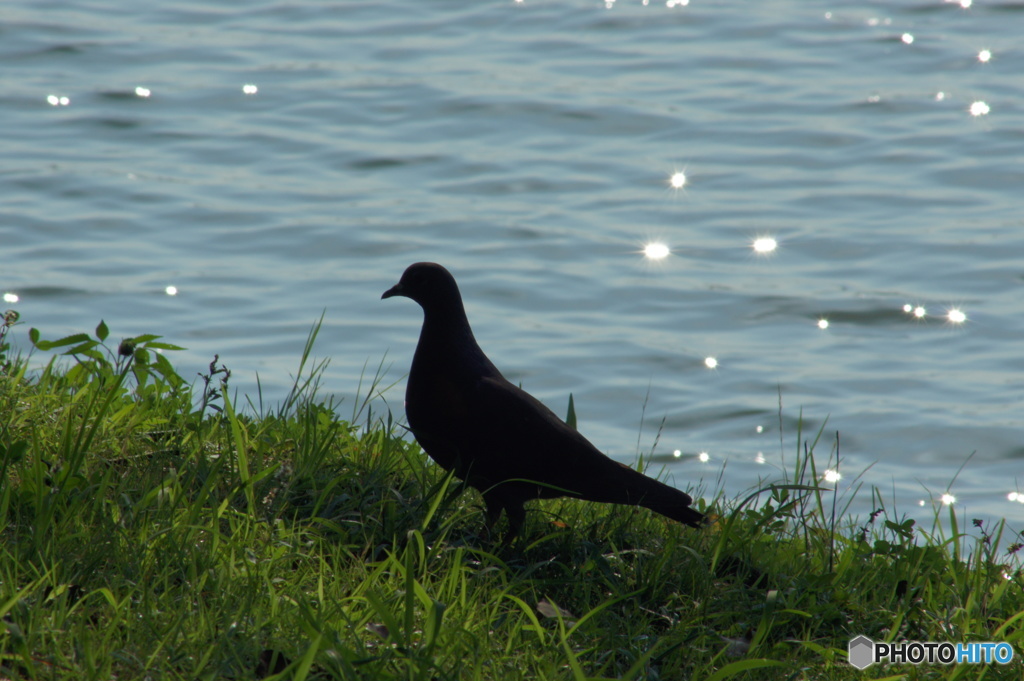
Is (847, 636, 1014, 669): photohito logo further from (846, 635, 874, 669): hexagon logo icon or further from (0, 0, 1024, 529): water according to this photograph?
(0, 0, 1024, 529): water

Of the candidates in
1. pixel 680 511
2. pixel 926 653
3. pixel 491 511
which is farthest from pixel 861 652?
pixel 491 511

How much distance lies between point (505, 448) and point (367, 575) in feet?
2.66

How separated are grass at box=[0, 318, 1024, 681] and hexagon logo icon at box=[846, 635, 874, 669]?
37 mm

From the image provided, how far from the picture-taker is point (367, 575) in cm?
374

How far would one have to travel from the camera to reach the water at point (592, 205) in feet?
28.9

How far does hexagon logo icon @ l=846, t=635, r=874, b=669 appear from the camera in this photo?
380cm

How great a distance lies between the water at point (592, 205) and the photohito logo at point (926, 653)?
175 centimetres

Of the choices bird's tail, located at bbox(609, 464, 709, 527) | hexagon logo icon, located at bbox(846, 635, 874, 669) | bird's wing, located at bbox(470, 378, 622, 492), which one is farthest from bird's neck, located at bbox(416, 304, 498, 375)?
hexagon logo icon, located at bbox(846, 635, 874, 669)

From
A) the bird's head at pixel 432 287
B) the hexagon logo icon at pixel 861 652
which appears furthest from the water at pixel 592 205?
the bird's head at pixel 432 287

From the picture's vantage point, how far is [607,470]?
14.0ft

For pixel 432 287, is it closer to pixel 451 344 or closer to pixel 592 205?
pixel 451 344

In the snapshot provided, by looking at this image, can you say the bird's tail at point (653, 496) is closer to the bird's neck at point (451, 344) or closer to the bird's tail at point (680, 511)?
the bird's tail at point (680, 511)

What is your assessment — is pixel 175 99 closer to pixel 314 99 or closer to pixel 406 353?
pixel 314 99

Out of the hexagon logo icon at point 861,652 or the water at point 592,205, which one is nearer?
the hexagon logo icon at point 861,652
